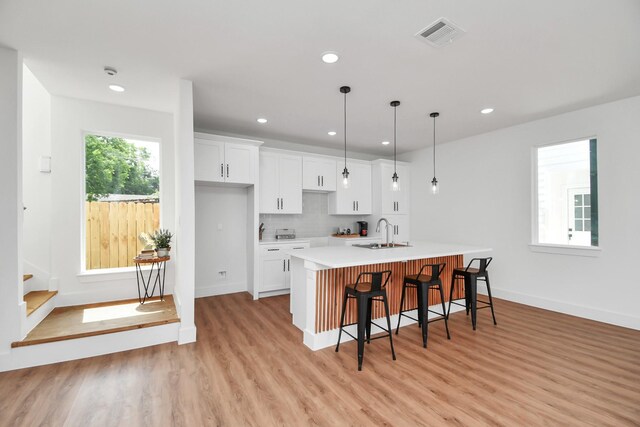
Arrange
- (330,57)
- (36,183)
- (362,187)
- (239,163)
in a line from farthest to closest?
(362,187)
(239,163)
(36,183)
(330,57)

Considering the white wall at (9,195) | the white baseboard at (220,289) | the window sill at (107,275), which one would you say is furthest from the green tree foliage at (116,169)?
the white baseboard at (220,289)

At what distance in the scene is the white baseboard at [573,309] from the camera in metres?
3.61

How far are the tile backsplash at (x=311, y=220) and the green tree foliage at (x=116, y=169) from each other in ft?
6.31

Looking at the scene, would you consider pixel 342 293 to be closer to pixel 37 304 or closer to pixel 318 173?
pixel 318 173

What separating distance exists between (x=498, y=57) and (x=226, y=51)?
2.43 metres

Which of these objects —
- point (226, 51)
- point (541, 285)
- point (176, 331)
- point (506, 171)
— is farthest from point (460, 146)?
point (176, 331)

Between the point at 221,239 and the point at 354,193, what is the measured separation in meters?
2.71

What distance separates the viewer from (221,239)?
16.5 ft

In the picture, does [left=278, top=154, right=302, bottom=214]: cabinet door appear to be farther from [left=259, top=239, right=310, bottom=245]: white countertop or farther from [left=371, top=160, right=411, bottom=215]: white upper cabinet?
[left=371, top=160, right=411, bottom=215]: white upper cabinet

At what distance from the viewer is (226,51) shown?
262 cm

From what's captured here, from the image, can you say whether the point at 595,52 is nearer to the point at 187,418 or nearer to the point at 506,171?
the point at 506,171

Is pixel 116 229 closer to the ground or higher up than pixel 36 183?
closer to the ground

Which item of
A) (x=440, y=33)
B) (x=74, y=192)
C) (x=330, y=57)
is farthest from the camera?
(x=74, y=192)

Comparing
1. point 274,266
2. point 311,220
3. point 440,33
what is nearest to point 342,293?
point 274,266
